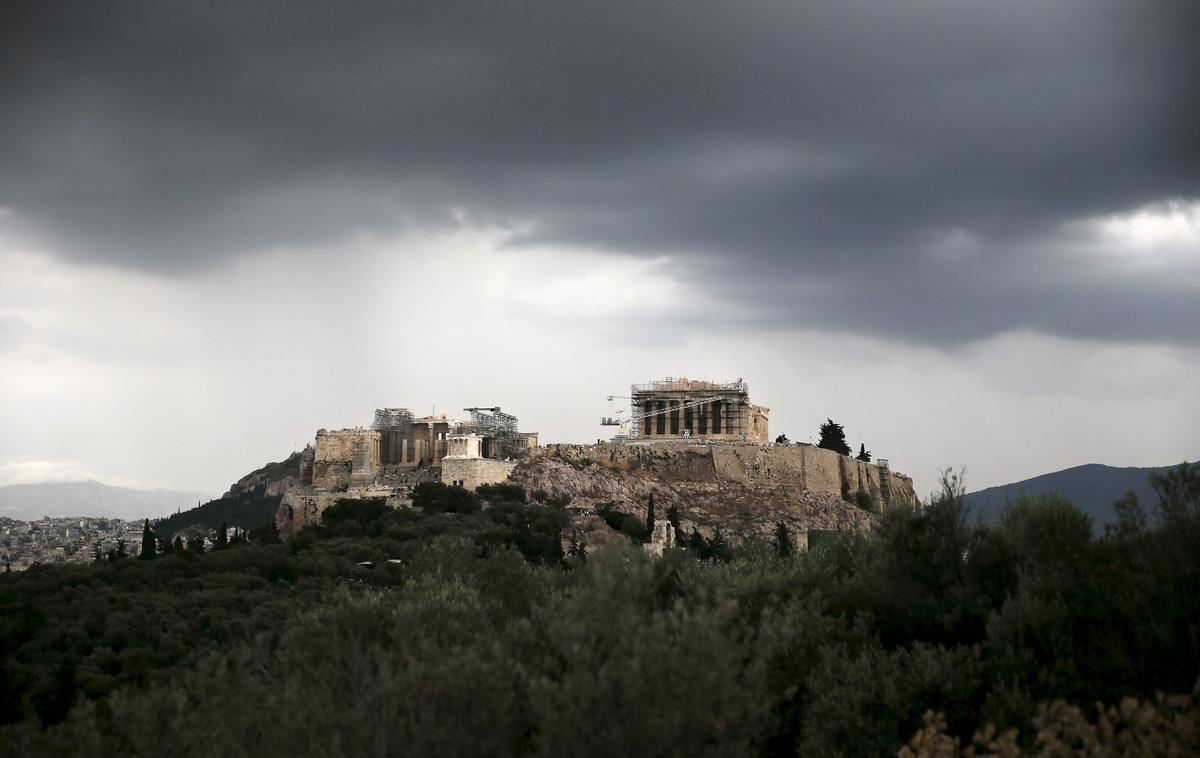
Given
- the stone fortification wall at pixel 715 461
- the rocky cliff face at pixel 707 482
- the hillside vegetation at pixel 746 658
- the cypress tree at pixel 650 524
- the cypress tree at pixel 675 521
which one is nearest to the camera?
the hillside vegetation at pixel 746 658

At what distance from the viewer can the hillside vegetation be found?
477 inches

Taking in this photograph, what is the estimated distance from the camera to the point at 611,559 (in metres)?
15.7

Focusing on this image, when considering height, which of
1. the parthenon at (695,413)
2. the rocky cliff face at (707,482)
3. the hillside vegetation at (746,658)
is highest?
the parthenon at (695,413)

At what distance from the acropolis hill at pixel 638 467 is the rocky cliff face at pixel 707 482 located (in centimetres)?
9

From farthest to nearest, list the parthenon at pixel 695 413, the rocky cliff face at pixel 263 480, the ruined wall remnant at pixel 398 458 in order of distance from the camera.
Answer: the rocky cliff face at pixel 263 480 → the parthenon at pixel 695 413 → the ruined wall remnant at pixel 398 458

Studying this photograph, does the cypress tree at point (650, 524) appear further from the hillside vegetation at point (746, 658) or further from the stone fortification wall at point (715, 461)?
the hillside vegetation at point (746, 658)

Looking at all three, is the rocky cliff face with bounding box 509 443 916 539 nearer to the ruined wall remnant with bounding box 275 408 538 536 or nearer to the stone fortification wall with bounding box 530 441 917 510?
the stone fortification wall with bounding box 530 441 917 510

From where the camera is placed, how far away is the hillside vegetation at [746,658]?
12.1 meters

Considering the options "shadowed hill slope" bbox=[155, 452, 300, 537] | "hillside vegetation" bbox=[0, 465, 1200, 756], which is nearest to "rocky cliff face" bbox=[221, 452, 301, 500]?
"shadowed hill slope" bbox=[155, 452, 300, 537]

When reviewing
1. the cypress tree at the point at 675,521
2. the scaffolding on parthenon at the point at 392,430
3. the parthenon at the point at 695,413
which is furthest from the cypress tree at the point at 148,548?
the parthenon at the point at 695,413

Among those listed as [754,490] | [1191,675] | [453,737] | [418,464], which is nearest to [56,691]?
[453,737]

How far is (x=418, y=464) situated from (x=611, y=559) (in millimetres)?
51406

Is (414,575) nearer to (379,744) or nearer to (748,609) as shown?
(748,609)

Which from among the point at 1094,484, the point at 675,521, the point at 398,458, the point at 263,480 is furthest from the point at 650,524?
the point at 263,480
